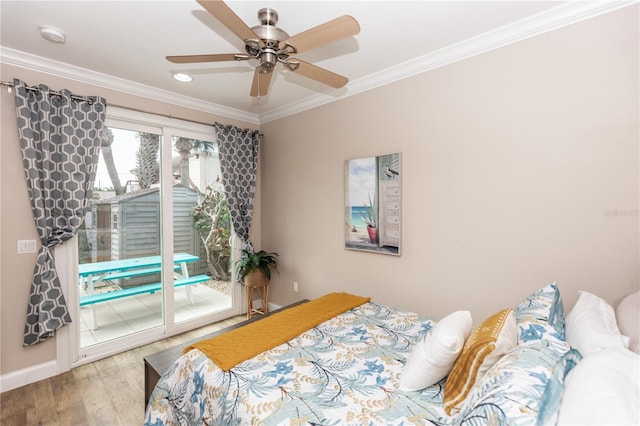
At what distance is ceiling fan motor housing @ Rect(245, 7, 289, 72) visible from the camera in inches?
62.7

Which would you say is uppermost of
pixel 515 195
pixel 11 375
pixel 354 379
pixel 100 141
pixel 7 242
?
pixel 100 141

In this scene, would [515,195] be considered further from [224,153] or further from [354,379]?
[224,153]

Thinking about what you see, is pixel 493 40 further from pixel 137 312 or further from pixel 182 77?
pixel 137 312

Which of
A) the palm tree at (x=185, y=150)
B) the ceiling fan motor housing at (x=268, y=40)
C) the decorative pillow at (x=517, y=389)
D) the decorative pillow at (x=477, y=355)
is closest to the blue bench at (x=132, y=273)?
the palm tree at (x=185, y=150)

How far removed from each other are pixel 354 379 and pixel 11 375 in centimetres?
287

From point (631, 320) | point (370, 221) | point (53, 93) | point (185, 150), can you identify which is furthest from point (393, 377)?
point (53, 93)

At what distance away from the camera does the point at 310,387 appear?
4.65 ft

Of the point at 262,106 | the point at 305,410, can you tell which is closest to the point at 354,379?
the point at 305,410

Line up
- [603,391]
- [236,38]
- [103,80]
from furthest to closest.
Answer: [103,80], [236,38], [603,391]

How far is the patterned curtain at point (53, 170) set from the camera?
7.98 ft

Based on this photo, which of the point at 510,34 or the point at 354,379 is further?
the point at 510,34

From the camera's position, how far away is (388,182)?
2770mm

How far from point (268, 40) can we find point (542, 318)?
1.91 metres

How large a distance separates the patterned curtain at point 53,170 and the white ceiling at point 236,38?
1.03 feet
